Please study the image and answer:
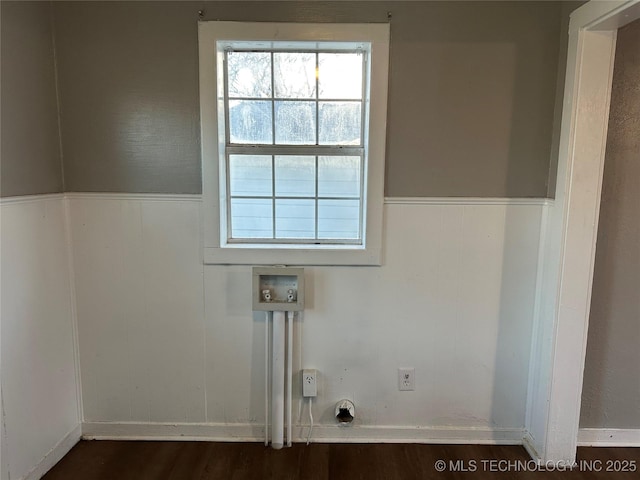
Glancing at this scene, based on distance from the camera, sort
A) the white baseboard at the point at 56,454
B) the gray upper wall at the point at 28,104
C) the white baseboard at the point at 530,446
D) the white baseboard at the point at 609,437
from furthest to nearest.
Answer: the white baseboard at the point at 609,437
the white baseboard at the point at 530,446
the white baseboard at the point at 56,454
the gray upper wall at the point at 28,104

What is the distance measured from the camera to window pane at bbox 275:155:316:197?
82.5 inches

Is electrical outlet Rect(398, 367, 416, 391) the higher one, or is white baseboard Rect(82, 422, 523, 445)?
electrical outlet Rect(398, 367, 416, 391)

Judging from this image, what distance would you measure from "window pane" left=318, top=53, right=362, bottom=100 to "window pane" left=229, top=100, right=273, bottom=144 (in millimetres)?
303

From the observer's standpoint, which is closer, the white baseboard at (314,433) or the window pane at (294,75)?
the window pane at (294,75)

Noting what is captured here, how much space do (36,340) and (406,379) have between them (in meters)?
1.77

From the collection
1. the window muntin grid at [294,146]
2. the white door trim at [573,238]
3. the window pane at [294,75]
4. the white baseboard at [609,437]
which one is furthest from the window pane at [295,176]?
the white baseboard at [609,437]

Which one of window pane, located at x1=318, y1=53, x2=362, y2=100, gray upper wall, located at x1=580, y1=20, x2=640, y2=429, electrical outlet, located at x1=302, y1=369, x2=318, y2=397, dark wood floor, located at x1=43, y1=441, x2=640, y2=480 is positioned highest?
window pane, located at x1=318, y1=53, x2=362, y2=100

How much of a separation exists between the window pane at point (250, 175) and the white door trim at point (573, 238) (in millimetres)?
1389

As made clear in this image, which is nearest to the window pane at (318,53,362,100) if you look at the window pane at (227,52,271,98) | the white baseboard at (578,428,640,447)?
the window pane at (227,52,271,98)

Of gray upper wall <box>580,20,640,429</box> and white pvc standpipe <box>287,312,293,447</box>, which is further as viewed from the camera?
white pvc standpipe <box>287,312,293,447</box>

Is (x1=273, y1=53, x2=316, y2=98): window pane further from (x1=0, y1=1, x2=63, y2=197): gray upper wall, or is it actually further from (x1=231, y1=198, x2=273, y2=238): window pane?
(x1=0, y1=1, x2=63, y2=197): gray upper wall

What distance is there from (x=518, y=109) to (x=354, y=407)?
1.69 metres

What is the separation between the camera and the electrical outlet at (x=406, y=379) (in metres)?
2.12

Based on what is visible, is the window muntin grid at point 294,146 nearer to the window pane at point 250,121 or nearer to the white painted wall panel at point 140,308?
the window pane at point 250,121
